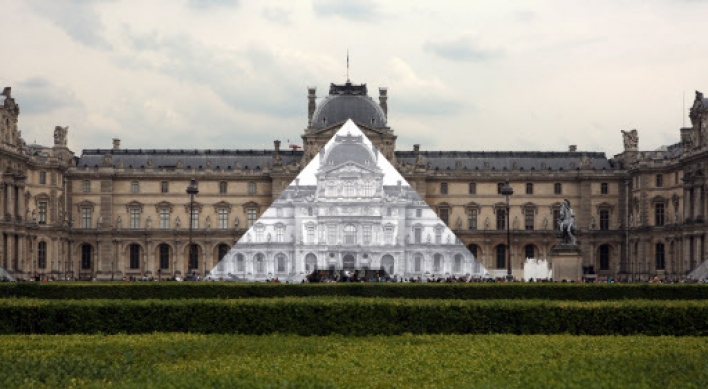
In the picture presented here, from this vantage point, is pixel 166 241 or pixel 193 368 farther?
pixel 166 241

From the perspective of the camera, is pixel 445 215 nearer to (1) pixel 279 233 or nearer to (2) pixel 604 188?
(2) pixel 604 188

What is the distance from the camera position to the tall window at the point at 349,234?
53.9 m

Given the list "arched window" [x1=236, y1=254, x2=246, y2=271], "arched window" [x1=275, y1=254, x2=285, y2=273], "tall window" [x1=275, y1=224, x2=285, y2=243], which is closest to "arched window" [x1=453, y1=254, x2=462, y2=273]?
"arched window" [x1=275, y1=254, x2=285, y2=273]

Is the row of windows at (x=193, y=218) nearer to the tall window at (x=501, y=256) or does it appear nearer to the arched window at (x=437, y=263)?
the tall window at (x=501, y=256)

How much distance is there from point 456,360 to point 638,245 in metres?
65.4

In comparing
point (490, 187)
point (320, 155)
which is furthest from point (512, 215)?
point (320, 155)

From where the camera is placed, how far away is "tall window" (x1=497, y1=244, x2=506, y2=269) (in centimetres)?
8781

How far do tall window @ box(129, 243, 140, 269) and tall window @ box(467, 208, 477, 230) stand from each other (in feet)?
87.2

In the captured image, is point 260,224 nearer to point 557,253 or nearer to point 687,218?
point 557,253

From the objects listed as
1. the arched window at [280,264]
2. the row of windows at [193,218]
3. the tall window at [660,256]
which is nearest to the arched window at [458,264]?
the arched window at [280,264]

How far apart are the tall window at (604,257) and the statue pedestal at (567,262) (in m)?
41.0

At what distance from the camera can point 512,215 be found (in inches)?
3497

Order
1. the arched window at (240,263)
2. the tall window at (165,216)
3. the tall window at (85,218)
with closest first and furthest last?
the arched window at (240,263) < the tall window at (85,218) < the tall window at (165,216)

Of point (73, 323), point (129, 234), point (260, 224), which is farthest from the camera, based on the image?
point (129, 234)
